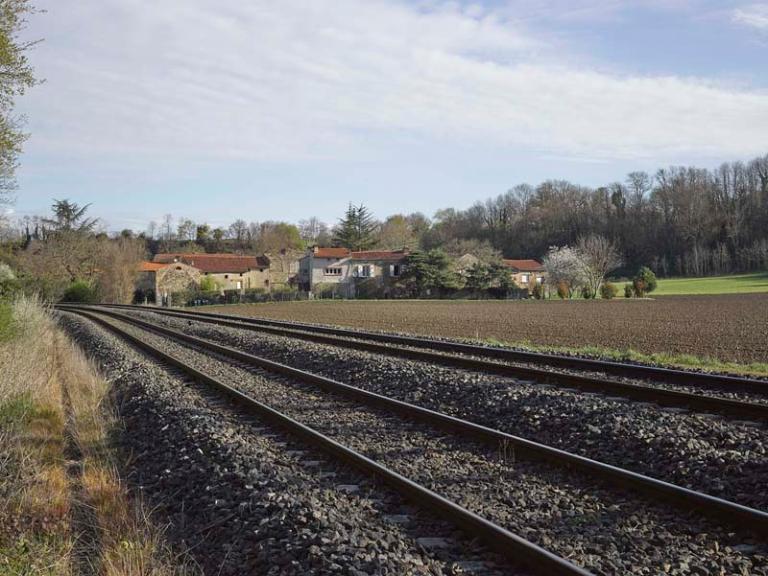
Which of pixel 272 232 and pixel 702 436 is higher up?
pixel 272 232

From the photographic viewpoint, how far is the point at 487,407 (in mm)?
10359

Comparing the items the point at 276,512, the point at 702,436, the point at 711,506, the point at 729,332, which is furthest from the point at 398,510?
the point at 729,332

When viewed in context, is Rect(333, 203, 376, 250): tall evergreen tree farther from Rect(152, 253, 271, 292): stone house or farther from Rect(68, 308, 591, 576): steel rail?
Rect(68, 308, 591, 576): steel rail

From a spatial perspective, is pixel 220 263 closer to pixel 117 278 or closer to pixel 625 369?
pixel 117 278

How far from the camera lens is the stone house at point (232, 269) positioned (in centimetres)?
9131

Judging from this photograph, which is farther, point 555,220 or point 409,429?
point 555,220

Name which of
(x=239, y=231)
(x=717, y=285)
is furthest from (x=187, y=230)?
(x=717, y=285)

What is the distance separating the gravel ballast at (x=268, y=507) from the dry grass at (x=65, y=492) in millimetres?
341

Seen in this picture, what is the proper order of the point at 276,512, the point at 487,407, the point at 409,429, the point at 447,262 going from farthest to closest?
the point at 447,262 < the point at 487,407 < the point at 409,429 < the point at 276,512

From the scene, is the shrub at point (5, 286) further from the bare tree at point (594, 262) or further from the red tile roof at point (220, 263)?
the bare tree at point (594, 262)

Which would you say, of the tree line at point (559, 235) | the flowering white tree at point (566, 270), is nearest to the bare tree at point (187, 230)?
the tree line at point (559, 235)

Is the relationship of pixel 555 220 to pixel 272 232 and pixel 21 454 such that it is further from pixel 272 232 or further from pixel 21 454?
pixel 21 454

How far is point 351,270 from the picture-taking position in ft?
298

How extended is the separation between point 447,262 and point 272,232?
68.3m
